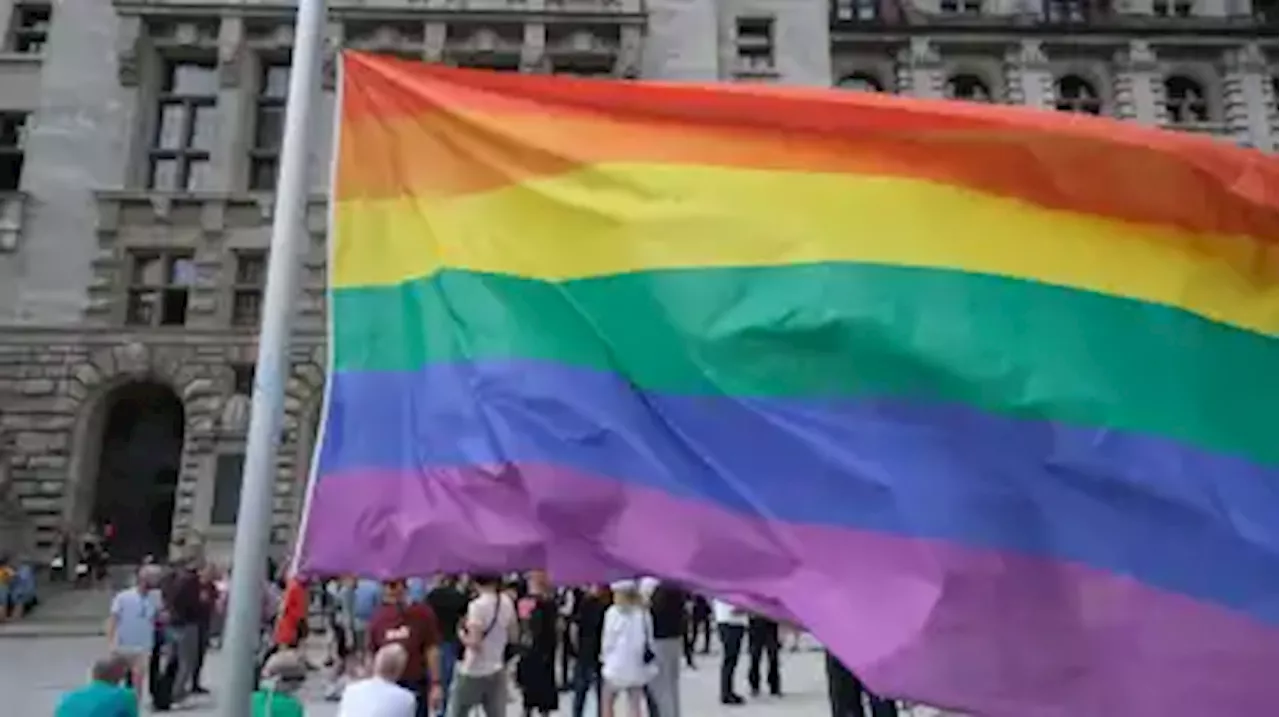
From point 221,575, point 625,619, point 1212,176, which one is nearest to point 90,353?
point 221,575

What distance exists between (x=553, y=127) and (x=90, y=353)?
2705 centimetres

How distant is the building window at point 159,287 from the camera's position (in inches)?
1169

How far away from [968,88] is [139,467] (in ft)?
91.4

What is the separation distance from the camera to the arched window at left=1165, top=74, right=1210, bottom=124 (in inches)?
1529

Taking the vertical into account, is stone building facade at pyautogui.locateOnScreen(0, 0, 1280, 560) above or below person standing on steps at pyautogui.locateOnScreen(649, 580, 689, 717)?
above

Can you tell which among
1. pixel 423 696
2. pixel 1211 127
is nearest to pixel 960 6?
pixel 1211 127

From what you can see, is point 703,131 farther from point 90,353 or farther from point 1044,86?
point 1044,86

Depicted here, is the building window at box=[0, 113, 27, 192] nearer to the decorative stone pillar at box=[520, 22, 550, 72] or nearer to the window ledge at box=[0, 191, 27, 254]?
the window ledge at box=[0, 191, 27, 254]

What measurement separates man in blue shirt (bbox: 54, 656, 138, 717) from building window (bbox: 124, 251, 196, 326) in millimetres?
23738

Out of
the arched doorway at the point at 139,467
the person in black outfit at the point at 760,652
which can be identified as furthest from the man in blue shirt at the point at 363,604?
the arched doorway at the point at 139,467

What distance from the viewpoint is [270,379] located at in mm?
4801

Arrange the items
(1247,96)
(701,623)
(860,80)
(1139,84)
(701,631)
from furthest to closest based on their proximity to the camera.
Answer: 1. (860,80)
2. (1139,84)
3. (1247,96)
4. (701,631)
5. (701,623)

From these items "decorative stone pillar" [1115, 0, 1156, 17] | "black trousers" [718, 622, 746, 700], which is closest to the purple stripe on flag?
"black trousers" [718, 622, 746, 700]

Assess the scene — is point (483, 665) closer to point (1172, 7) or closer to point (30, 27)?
point (30, 27)
